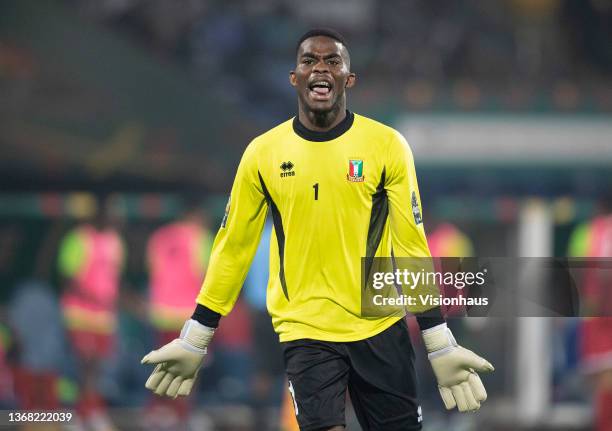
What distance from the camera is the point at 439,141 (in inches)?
557

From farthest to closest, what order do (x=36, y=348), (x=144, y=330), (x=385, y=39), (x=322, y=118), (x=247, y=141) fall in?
(x=385, y=39) → (x=247, y=141) → (x=144, y=330) → (x=36, y=348) → (x=322, y=118)

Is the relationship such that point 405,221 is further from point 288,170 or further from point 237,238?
point 237,238

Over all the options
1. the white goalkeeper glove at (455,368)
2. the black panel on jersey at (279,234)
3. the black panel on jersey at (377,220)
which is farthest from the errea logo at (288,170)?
the white goalkeeper glove at (455,368)

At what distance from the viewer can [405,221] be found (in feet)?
17.4

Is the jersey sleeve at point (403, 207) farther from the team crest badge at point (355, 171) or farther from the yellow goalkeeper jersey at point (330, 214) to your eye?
the team crest badge at point (355, 171)

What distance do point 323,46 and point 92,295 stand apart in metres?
6.70

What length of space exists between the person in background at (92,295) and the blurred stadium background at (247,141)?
152 mm

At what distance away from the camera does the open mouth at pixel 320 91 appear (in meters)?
5.32

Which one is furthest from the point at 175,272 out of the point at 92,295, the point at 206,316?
the point at 206,316

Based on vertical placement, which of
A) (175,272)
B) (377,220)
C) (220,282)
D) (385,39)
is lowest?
(220,282)

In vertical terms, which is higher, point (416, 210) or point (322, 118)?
point (322, 118)

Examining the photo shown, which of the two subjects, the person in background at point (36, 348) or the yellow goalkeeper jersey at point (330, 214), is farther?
the person in background at point (36, 348)

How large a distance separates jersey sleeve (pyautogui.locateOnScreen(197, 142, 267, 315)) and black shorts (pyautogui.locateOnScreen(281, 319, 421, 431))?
352 millimetres

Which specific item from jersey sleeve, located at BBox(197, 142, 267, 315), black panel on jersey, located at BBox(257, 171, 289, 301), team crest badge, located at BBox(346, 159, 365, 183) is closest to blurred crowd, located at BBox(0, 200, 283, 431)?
jersey sleeve, located at BBox(197, 142, 267, 315)
